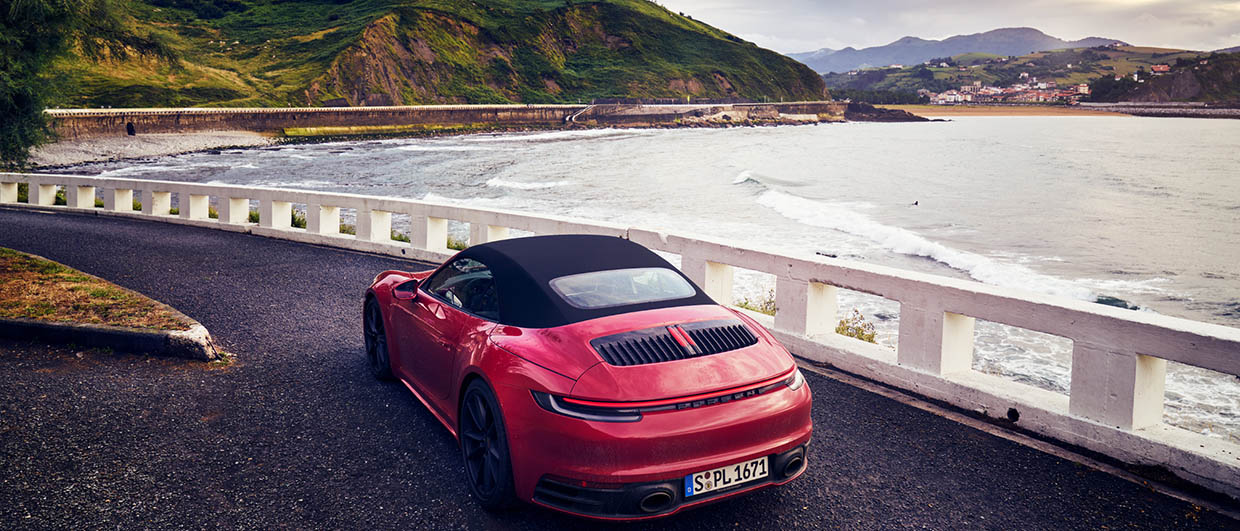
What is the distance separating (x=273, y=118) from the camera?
280ft

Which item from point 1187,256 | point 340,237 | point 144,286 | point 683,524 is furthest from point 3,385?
point 1187,256

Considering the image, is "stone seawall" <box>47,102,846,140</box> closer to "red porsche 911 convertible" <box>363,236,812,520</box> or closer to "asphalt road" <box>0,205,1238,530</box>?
"asphalt road" <box>0,205,1238,530</box>

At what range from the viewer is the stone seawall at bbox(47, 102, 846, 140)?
6638cm

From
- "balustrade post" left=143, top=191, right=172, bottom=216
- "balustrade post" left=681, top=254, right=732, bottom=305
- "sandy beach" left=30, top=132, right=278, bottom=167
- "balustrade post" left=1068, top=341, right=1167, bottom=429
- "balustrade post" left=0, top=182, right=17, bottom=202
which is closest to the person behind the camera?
"balustrade post" left=1068, top=341, right=1167, bottom=429

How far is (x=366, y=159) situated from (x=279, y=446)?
66627 mm

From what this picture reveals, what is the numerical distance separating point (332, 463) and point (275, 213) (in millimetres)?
12432

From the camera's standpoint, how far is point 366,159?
6831 centimetres

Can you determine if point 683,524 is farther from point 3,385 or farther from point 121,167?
point 121,167

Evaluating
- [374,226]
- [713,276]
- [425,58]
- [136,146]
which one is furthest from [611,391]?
[425,58]

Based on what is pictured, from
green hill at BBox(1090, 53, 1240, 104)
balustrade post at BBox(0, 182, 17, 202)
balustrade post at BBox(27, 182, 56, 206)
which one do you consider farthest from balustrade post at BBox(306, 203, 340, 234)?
green hill at BBox(1090, 53, 1240, 104)

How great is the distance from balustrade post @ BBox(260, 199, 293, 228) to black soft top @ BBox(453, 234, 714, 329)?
1212 cm

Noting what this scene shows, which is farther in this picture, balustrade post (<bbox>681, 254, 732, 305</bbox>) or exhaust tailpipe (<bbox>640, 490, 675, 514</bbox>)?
balustrade post (<bbox>681, 254, 732, 305</bbox>)

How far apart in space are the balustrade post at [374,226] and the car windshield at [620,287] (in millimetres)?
10214

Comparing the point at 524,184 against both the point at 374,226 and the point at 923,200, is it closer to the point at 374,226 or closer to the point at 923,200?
the point at 923,200
